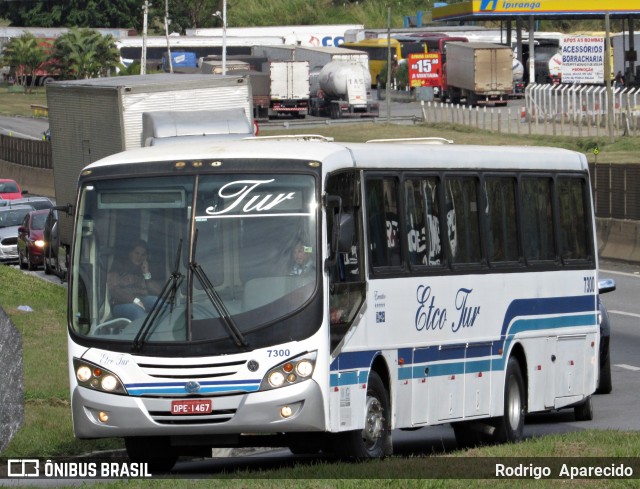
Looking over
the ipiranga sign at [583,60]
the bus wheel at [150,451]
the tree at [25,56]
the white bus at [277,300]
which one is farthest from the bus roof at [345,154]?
the tree at [25,56]

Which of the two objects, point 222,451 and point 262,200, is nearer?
point 262,200

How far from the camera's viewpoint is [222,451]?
15555 mm

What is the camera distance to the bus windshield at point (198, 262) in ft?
38.2

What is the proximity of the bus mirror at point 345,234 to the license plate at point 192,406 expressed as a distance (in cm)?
162

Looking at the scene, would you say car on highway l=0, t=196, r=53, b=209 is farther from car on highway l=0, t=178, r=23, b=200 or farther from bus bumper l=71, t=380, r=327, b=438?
bus bumper l=71, t=380, r=327, b=438

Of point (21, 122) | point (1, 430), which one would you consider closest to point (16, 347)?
point (1, 430)

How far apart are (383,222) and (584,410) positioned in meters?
5.55

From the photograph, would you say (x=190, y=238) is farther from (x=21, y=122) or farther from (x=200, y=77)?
(x=21, y=122)

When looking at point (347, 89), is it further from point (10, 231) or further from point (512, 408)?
point (512, 408)

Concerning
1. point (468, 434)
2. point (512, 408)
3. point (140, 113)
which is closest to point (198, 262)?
point (468, 434)

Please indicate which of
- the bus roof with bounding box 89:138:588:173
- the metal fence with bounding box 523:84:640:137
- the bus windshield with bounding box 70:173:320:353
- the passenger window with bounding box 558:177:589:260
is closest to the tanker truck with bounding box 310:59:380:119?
the metal fence with bounding box 523:84:640:137

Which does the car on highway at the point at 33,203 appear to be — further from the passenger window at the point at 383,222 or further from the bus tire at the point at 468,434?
the passenger window at the point at 383,222

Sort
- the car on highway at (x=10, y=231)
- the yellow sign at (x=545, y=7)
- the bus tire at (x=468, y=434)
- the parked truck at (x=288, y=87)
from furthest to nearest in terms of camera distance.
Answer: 1. the parked truck at (x=288, y=87)
2. the yellow sign at (x=545, y=7)
3. the car on highway at (x=10, y=231)
4. the bus tire at (x=468, y=434)

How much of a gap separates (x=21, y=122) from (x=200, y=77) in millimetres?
72093
